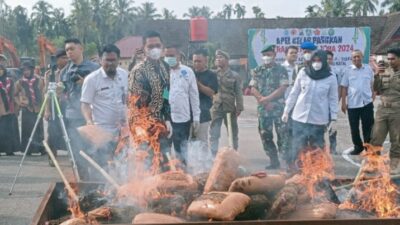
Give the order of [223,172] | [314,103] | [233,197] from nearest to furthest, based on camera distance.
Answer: [233,197] → [223,172] → [314,103]

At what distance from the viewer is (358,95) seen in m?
9.17

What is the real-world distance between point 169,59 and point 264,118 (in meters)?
1.95

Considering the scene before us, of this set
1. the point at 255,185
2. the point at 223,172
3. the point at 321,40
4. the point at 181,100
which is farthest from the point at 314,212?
the point at 321,40

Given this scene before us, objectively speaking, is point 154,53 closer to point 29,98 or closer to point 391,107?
point 391,107

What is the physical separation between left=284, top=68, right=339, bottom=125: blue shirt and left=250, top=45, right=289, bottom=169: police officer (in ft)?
2.54

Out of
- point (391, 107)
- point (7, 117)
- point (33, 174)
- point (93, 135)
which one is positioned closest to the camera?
point (93, 135)

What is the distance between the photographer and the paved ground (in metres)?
6.03

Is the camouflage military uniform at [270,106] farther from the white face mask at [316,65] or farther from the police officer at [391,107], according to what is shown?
the police officer at [391,107]

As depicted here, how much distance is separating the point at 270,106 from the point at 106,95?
9.36 ft

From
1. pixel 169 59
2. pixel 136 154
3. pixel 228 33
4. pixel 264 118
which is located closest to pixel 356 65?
pixel 264 118

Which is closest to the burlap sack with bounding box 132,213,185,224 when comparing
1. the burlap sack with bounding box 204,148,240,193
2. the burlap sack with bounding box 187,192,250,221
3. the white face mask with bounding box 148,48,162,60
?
the burlap sack with bounding box 187,192,250,221

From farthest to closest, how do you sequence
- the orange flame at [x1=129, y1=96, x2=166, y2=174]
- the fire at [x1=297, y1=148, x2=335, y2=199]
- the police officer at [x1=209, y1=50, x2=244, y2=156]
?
the police officer at [x1=209, y1=50, x2=244, y2=156] → the orange flame at [x1=129, y1=96, x2=166, y2=174] → the fire at [x1=297, y1=148, x2=335, y2=199]

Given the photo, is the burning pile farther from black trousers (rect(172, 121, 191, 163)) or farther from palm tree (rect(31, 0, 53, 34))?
palm tree (rect(31, 0, 53, 34))

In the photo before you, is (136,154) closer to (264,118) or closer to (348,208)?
(348,208)
